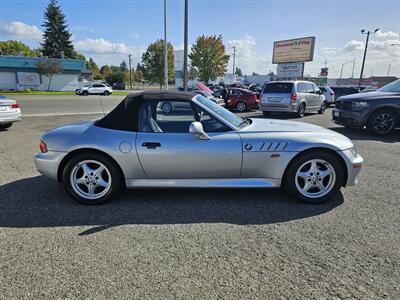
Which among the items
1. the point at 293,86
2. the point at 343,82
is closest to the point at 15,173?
the point at 293,86

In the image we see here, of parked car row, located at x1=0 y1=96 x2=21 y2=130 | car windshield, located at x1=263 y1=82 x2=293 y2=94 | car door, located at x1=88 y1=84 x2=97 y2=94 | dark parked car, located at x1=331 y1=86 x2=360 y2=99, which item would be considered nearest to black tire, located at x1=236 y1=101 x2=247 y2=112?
car windshield, located at x1=263 y1=82 x2=293 y2=94

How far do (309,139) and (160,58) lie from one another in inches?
2049

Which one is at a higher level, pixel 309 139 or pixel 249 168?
pixel 309 139

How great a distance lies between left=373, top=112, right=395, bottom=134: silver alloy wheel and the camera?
26.9 ft

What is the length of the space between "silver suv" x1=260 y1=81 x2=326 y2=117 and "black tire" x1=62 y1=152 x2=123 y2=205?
10.1m

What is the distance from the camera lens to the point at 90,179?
139 inches

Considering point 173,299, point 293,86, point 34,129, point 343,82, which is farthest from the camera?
point 343,82

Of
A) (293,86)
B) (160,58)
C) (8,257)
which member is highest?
(160,58)

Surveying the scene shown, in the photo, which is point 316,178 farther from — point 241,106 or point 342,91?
point 342,91

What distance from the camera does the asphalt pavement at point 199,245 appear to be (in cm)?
212

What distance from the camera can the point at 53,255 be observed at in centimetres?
251

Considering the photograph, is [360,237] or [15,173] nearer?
[360,237]

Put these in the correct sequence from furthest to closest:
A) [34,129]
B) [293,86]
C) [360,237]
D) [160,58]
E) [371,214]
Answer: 1. [160,58]
2. [293,86]
3. [34,129]
4. [371,214]
5. [360,237]

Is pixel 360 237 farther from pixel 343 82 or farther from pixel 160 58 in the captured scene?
pixel 343 82
